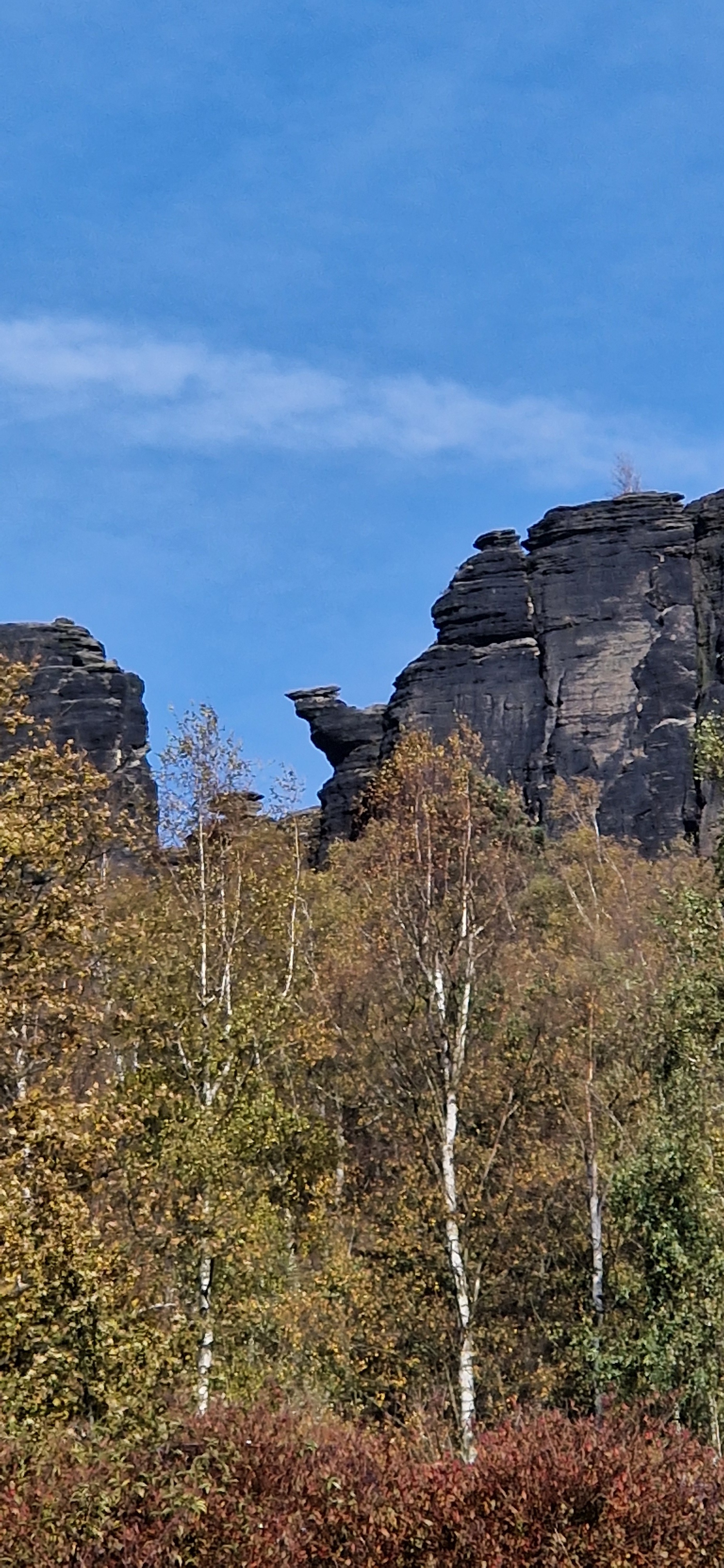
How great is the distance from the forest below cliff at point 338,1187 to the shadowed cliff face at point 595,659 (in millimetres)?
52111

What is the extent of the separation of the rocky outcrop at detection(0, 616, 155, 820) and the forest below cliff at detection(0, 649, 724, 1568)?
57370 millimetres

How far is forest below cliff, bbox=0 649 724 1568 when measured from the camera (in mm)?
13547

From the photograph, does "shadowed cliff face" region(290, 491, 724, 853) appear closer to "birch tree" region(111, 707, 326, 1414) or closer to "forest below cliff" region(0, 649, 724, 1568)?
"forest below cliff" region(0, 649, 724, 1568)

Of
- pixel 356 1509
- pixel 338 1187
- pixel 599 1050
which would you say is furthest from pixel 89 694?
pixel 356 1509

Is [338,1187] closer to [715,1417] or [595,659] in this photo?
[715,1417]

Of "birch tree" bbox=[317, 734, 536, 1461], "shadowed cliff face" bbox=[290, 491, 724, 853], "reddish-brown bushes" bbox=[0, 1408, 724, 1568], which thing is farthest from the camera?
"shadowed cliff face" bbox=[290, 491, 724, 853]

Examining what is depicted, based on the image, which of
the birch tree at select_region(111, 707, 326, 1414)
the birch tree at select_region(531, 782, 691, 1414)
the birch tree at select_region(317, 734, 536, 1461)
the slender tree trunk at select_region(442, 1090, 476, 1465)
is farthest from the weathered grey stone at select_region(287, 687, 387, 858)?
the slender tree trunk at select_region(442, 1090, 476, 1465)

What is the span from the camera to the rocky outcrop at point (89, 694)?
362 feet

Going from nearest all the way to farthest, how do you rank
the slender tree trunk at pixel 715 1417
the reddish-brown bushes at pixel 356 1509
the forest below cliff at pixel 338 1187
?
the reddish-brown bushes at pixel 356 1509 < the forest below cliff at pixel 338 1187 < the slender tree trunk at pixel 715 1417

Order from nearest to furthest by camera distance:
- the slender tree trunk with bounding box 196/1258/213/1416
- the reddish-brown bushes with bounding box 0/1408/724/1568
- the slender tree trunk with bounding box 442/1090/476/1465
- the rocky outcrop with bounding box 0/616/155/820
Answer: the reddish-brown bushes with bounding box 0/1408/724/1568 < the slender tree trunk with bounding box 196/1258/213/1416 < the slender tree trunk with bounding box 442/1090/476/1465 < the rocky outcrop with bounding box 0/616/155/820

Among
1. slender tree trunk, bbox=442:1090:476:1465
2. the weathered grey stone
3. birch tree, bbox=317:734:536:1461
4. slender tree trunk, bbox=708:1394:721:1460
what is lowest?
slender tree trunk, bbox=708:1394:721:1460

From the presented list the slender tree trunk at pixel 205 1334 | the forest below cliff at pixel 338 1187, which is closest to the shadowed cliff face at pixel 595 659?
the forest below cliff at pixel 338 1187

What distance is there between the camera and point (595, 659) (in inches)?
4373

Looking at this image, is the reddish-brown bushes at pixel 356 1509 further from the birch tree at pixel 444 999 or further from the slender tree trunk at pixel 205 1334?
the birch tree at pixel 444 999
